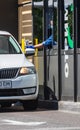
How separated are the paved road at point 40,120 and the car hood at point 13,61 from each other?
1.03 m

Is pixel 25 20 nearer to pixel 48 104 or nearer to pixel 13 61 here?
pixel 48 104

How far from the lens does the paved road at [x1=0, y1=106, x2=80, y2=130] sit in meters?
10.1

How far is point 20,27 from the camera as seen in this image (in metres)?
18.9

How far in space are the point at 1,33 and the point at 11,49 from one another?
1.82ft

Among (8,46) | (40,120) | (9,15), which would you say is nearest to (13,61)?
(8,46)

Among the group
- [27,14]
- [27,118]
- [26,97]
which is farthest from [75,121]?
[27,14]

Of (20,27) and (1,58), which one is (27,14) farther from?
(1,58)

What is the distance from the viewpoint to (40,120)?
11227 mm

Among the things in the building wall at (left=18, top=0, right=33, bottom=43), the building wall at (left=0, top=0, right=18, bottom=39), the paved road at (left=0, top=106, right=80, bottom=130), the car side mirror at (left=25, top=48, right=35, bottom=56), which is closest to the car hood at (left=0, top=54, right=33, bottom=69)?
the car side mirror at (left=25, top=48, right=35, bottom=56)

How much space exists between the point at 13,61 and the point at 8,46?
1.06m

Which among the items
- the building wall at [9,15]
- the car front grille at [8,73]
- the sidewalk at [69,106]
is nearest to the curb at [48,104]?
the sidewalk at [69,106]

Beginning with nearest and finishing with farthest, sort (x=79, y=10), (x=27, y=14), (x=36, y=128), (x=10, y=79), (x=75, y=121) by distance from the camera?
(x=36, y=128) < (x=75, y=121) < (x=10, y=79) < (x=79, y=10) < (x=27, y=14)

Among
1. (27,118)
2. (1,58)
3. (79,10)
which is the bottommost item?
(27,118)

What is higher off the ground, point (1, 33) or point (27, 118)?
point (1, 33)
